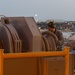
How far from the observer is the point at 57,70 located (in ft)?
12.7

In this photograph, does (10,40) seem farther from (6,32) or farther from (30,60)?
(30,60)

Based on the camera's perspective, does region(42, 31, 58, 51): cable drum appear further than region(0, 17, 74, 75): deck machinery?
Yes

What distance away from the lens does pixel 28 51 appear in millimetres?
4012

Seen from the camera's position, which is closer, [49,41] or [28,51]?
[28,51]

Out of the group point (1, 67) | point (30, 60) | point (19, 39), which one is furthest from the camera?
point (19, 39)

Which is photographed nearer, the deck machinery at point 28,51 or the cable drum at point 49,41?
the deck machinery at point 28,51

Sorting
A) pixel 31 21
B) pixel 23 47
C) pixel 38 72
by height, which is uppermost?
pixel 31 21

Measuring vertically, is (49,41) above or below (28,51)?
above

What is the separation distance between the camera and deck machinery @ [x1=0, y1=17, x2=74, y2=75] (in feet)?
11.9

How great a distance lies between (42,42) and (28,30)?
330mm

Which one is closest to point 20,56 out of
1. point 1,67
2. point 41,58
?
point 1,67

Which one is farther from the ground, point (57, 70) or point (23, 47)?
point (23, 47)

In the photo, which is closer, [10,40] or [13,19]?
[10,40]

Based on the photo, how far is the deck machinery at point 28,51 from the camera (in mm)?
3617
